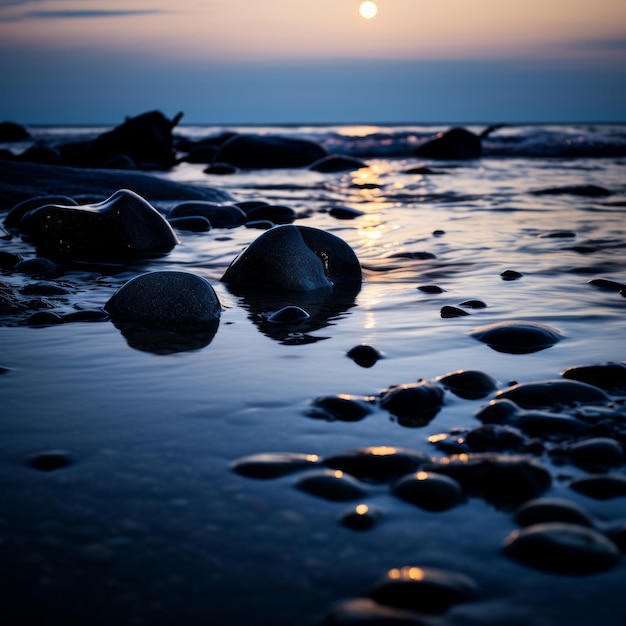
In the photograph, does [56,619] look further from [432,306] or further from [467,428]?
[432,306]

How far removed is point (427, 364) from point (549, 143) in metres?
24.6

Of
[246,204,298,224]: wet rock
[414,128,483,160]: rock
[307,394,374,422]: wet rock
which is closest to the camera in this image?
[307,394,374,422]: wet rock

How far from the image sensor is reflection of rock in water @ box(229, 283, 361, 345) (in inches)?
140

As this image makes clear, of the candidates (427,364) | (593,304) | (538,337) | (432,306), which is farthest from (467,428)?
(593,304)

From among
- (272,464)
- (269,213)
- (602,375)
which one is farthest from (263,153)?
(272,464)

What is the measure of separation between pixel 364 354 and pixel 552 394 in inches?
32.5

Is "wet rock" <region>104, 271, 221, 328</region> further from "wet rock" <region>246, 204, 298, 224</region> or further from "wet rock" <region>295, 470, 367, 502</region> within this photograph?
"wet rock" <region>246, 204, 298, 224</region>

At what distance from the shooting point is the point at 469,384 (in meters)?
2.71

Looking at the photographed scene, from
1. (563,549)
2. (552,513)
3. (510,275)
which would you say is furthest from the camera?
(510,275)

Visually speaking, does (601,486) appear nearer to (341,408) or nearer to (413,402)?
→ (413,402)

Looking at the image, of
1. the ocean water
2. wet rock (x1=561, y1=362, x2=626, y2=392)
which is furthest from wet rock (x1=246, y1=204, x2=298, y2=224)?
wet rock (x1=561, y1=362, x2=626, y2=392)

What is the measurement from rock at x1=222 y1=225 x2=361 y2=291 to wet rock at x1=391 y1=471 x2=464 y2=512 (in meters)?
2.67

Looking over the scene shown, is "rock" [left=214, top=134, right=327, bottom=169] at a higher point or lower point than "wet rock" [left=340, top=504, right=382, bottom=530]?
higher

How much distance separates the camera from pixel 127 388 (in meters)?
2.75
